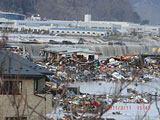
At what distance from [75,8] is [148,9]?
51.0 m

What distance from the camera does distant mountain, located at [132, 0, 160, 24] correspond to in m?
145

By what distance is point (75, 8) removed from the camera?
11438cm

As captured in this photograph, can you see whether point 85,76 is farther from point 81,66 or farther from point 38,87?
point 38,87

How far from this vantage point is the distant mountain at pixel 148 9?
475 feet

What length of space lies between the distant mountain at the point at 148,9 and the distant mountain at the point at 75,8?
1615cm

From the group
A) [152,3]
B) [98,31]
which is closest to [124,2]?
[152,3]

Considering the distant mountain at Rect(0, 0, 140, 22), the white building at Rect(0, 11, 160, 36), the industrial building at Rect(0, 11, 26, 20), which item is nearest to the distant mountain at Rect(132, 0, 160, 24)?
the distant mountain at Rect(0, 0, 140, 22)

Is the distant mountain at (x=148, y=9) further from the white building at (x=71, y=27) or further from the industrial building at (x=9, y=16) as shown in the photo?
the industrial building at (x=9, y=16)

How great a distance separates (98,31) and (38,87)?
42736 millimetres

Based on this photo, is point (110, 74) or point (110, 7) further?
point (110, 7)

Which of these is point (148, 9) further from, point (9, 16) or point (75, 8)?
point (9, 16)

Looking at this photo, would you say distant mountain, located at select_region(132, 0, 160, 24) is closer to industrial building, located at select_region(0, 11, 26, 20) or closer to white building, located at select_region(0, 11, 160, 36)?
white building, located at select_region(0, 11, 160, 36)

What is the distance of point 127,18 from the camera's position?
111 meters

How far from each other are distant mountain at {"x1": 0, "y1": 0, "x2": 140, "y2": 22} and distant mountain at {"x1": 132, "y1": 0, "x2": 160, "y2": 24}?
1615cm
